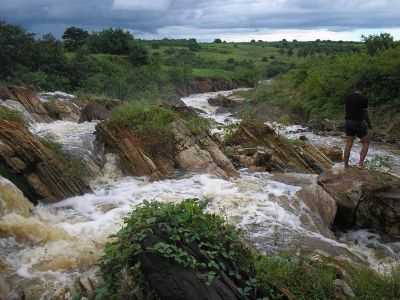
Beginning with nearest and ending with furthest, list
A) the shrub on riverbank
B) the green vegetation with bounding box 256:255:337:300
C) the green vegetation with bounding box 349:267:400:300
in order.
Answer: the green vegetation with bounding box 256:255:337:300
the green vegetation with bounding box 349:267:400:300
the shrub on riverbank

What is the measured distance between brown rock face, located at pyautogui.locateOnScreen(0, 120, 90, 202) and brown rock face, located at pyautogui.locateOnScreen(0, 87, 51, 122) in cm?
1047

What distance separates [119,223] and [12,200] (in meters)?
2.12

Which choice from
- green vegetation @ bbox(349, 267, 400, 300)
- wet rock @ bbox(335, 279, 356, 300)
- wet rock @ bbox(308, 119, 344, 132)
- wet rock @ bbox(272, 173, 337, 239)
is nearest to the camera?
wet rock @ bbox(335, 279, 356, 300)

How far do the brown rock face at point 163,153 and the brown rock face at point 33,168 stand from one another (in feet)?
7.04

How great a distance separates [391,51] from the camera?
96.5 ft

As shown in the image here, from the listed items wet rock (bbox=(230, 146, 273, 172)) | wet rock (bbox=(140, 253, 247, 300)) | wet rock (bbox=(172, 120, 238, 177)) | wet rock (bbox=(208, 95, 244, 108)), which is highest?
wet rock (bbox=(140, 253, 247, 300))

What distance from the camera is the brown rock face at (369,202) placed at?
1034 centimetres

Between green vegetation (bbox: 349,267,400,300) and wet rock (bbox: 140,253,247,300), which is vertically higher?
wet rock (bbox: 140,253,247,300)

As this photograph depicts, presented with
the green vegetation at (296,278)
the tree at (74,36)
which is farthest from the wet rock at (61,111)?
the tree at (74,36)

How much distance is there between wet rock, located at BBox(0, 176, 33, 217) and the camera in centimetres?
869

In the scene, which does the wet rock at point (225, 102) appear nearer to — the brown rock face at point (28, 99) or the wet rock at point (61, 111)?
the wet rock at point (61, 111)

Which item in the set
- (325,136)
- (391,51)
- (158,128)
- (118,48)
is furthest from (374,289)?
(118,48)

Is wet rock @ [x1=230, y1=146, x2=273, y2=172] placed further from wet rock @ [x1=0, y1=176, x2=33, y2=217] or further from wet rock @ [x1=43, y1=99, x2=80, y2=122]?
wet rock @ [x1=43, y1=99, x2=80, y2=122]

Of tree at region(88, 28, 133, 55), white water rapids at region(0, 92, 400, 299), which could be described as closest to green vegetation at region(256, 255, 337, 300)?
white water rapids at region(0, 92, 400, 299)
